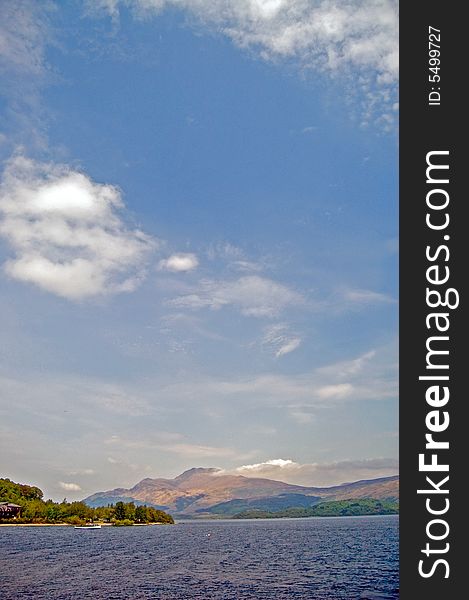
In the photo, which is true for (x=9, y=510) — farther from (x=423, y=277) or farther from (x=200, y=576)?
(x=423, y=277)

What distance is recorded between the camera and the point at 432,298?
1147 cm

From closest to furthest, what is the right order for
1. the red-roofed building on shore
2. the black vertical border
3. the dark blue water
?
the black vertical border
the dark blue water
the red-roofed building on shore

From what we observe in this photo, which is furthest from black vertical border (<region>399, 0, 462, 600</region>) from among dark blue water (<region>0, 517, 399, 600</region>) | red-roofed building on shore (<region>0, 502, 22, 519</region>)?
red-roofed building on shore (<region>0, 502, 22, 519</region>)

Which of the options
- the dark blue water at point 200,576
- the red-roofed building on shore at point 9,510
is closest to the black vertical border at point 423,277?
the dark blue water at point 200,576

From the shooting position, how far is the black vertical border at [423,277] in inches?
431

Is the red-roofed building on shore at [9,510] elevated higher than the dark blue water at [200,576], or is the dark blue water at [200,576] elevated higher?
the dark blue water at [200,576]

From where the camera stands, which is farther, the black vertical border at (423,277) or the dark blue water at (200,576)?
the dark blue water at (200,576)

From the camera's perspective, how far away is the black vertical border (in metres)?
10.9

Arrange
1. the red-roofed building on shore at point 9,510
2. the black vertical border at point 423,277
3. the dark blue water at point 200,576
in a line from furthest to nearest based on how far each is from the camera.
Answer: the red-roofed building on shore at point 9,510, the dark blue water at point 200,576, the black vertical border at point 423,277

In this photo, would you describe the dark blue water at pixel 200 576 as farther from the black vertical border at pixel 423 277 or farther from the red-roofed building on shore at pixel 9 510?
the red-roofed building on shore at pixel 9 510

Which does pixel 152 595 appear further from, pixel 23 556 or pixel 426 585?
pixel 23 556

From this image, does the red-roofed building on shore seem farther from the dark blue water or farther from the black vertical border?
the black vertical border

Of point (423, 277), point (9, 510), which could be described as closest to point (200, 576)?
point (423, 277)

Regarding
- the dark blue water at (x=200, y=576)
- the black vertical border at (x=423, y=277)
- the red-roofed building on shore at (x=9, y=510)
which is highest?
the black vertical border at (x=423, y=277)
